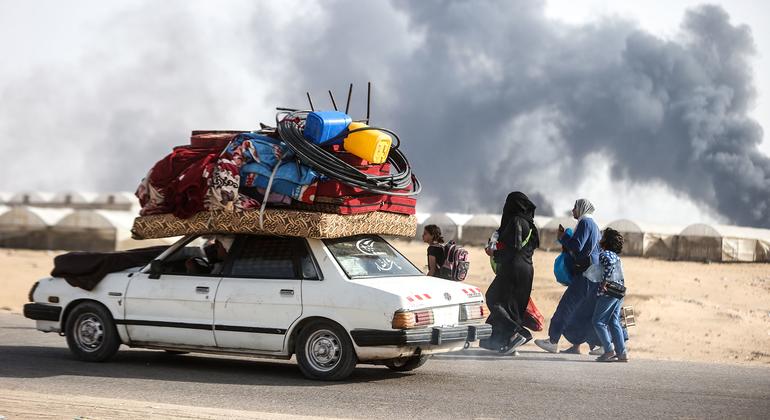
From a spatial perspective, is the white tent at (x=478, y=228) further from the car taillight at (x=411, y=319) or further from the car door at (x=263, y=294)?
the car taillight at (x=411, y=319)

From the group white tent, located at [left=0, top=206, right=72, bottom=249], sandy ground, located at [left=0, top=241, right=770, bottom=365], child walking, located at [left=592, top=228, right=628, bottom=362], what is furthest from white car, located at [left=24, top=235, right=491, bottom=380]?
white tent, located at [left=0, top=206, right=72, bottom=249]

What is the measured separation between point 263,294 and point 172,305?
1048 mm

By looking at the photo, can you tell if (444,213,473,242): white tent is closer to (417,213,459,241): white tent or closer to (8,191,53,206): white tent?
(417,213,459,241): white tent

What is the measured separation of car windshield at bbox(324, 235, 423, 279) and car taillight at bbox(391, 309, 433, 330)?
0.70 metres

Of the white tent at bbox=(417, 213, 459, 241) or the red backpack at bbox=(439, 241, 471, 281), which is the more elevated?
the white tent at bbox=(417, 213, 459, 241)

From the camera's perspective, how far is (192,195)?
10.1 m

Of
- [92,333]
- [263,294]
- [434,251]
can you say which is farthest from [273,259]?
[434,251]

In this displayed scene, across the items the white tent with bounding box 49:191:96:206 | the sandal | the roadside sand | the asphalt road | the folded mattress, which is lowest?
the roadside sand

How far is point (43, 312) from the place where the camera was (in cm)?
1072

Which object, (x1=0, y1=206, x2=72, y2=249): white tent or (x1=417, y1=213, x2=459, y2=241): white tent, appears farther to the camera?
(x1=417, y1=213, x2=459, y2=241): white tent

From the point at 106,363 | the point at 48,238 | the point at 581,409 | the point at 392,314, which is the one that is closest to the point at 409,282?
the point at 392,314

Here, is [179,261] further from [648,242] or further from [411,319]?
[648,242]

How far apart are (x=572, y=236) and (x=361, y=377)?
383 centimetres

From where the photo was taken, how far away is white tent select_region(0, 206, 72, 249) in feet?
172
